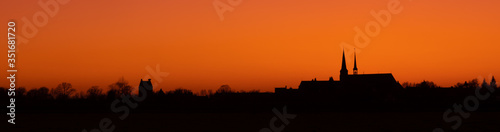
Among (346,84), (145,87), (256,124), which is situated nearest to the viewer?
(256,124)

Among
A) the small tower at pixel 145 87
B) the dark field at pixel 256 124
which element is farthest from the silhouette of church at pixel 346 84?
the dark field at pixel 256 124

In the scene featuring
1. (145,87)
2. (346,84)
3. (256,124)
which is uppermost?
(145,87)

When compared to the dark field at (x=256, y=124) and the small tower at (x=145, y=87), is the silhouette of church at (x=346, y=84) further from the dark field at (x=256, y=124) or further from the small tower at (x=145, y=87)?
the dark field at (x=256, y=124)

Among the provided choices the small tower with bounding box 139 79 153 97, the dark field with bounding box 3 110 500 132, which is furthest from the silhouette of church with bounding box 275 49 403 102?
the dark field with bounding box 3 110 500 132

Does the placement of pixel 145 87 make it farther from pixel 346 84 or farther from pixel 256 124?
pixel 256 124

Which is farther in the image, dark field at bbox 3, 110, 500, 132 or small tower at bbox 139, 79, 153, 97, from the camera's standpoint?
small tower at bbox 139, 79, 153, 97

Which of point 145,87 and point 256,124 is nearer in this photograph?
point 256,124

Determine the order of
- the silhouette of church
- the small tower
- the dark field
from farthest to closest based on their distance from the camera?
the silhouette of church → the small tower → the dark field

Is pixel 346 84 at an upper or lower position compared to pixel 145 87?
lower

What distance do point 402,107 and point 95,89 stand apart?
81794mm

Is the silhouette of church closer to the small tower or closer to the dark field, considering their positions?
the small tower

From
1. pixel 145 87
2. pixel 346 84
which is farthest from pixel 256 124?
pixel 346 84

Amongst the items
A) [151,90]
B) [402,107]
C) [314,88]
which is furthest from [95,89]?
[402,107]

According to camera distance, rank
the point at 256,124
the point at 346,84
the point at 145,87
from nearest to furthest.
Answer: the point at 256,124, the point at 145,87, the point at 346,84
